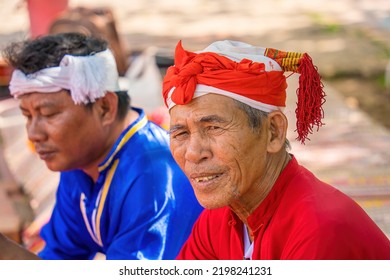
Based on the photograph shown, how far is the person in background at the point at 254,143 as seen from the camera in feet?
7.50

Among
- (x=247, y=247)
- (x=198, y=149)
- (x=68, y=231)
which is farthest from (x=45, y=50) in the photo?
(x=247, y=247)

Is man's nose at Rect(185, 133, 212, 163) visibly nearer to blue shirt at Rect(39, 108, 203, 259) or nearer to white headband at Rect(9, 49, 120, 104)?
blue shirt at Rect(39, 108, 203, 259)

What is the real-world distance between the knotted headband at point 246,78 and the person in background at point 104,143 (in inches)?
29.6

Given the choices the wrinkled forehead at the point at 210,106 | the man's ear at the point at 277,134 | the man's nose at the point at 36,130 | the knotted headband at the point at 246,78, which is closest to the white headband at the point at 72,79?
the man's nose at the point at 36,130

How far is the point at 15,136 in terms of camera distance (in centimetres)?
550

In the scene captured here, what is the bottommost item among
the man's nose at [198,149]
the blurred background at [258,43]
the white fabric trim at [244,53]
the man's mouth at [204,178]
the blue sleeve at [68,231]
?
the blurred background at [258,43]

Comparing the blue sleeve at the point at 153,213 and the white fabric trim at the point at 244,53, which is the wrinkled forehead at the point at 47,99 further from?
the white fabric trim at the point at 244,53

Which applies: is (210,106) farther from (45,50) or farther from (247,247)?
(45,50)

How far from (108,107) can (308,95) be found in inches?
45.0

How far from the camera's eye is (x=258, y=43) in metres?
9.05

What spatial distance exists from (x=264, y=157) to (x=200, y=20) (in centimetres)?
846

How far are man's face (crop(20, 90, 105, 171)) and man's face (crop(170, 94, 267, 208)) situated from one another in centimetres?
88

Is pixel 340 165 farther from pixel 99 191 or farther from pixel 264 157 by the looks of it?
pixel 264 157

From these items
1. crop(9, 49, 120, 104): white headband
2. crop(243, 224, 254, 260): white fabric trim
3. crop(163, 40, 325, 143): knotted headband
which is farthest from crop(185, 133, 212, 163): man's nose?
crop(9, 49, 120, 104): white headband
